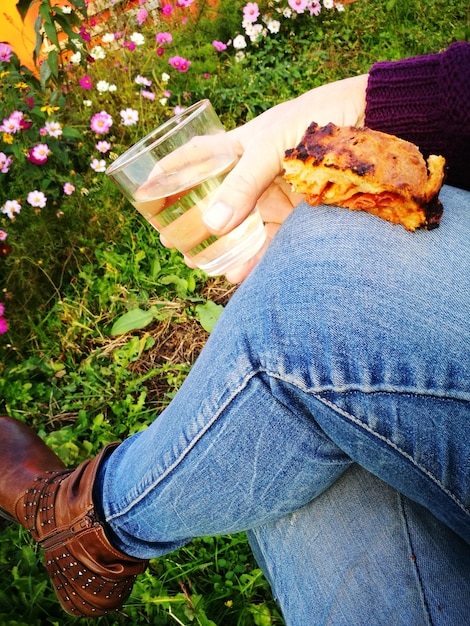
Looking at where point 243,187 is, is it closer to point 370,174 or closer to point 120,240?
point 370,174

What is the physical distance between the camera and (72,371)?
2053 millimetres

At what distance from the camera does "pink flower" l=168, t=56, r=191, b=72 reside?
2.71 m

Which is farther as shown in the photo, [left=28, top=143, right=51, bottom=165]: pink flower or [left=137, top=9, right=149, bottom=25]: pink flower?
[left=137, top=9, right=149, bottom=25]: pink flower

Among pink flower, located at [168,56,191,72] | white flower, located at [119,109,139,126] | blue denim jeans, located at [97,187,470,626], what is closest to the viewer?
blue denim jeans, located at [97,187,470,626]

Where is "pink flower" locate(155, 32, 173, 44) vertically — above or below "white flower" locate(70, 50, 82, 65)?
below

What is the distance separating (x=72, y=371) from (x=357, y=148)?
1.51 metres

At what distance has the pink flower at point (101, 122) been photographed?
241 centimetres

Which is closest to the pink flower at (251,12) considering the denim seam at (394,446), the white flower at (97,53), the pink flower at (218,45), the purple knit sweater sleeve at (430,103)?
the pink flower at (218,45)

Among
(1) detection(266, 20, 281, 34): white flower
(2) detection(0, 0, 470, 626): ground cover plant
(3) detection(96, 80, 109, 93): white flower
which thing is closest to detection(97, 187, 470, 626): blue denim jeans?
(2) detection(0, 0, 470, 626): ground cover plant

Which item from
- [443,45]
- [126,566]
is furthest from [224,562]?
[443,45]

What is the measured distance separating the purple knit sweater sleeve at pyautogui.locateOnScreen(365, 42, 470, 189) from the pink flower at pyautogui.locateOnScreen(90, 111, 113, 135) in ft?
5.04

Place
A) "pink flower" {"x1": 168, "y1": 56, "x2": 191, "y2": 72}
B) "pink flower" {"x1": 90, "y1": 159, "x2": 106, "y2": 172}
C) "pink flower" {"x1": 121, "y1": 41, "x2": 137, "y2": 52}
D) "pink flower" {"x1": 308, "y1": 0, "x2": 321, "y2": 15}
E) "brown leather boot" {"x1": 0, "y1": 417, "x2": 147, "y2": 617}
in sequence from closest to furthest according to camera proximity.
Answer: "brown leather boot" {"x1": 0, "y1": 417, "x2": 147, "y2": 617} < "pink flower" {"x1": 90, "y1": 159, "x2": 106, "y2": 172} < "pink flower" {"x1": 168, "y1": 56, "x2": 191, "y2": 72} < "pink flower" {"x1": 121, "y1": 41, "x2": 137, "y2": 52} < "pink flower" {"x1": 308, "y1": 0, "x2": 321, "y2": 15}

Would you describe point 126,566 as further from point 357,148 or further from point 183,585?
point 357,148

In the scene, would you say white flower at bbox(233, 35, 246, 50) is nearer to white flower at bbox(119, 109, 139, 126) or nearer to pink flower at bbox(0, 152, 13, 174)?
white flower at bbox(119, 109, 139, 126)
